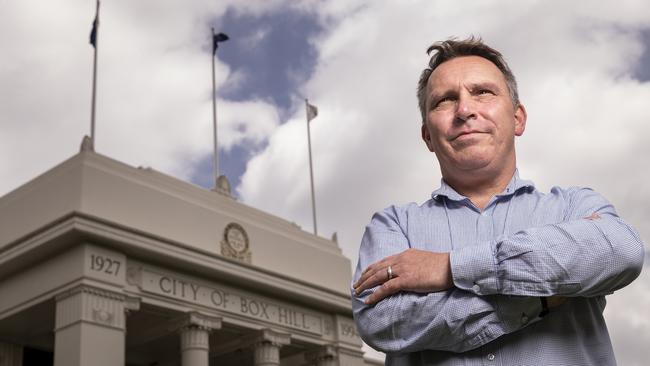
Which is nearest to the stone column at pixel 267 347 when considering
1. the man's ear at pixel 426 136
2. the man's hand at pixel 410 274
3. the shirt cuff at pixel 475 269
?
the man's ear at pixel 426 136

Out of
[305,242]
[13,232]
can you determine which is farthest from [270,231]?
[13,232]

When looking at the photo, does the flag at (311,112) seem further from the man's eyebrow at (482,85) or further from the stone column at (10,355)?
the man's eyebrow at (482,85)

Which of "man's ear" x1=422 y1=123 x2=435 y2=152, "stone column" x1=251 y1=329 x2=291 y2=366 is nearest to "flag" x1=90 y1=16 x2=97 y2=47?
"stone column" x1=251 y1=329 x2=291 y2=366

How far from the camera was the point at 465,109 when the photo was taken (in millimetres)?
2109

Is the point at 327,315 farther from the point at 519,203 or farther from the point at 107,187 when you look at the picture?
the point at 519,203

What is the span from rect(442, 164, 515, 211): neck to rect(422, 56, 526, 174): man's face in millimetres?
22

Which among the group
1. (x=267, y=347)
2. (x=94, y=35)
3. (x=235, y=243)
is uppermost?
(x=94, y=35)

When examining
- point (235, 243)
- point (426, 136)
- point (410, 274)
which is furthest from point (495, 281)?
point (235, 243)

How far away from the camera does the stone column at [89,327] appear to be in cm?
1588

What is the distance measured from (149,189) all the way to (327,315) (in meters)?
5.54

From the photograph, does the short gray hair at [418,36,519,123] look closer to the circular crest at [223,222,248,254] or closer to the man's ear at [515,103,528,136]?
the man's ear at [515,103,528,136]

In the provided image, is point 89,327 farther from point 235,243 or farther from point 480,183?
point 480,183

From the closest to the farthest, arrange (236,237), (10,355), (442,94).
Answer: (442,94) → (10,355) → (236,237)

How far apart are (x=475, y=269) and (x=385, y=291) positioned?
0.69ft
